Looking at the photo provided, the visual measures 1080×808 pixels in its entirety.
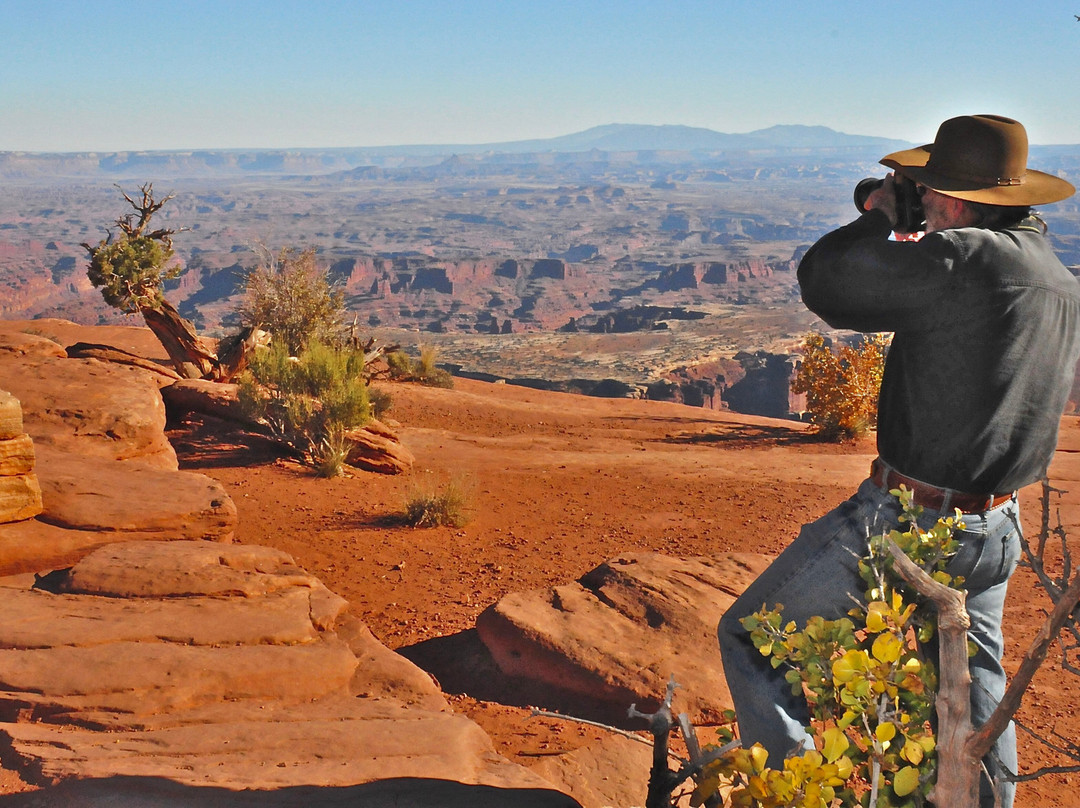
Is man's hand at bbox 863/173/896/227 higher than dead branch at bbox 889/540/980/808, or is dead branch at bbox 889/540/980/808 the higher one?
man's hand at bbox 863/173/896/227

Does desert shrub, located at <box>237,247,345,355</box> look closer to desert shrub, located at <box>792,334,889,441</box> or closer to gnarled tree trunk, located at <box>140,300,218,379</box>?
gnarled tree trunk, located at <box>140,300,218,379</box>

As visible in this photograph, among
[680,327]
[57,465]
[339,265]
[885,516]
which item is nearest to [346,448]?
[57,465]

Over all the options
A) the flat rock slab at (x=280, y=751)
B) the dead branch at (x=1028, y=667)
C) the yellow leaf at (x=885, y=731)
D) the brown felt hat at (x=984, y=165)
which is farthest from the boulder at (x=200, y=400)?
the dead branch at (x=1028, y=667)

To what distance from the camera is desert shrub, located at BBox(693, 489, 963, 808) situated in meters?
1.57

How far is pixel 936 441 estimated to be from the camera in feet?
7.41

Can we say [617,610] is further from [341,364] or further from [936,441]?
[341,364]

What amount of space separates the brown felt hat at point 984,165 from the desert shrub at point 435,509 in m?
4.94

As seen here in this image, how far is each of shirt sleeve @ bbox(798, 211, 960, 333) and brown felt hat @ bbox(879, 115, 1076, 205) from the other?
16 cm

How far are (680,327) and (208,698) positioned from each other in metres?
64.1

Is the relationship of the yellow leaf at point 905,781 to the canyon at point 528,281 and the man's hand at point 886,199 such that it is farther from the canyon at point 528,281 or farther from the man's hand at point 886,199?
the canyon at point 528,281

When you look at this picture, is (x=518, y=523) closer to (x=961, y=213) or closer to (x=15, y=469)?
(x=15, y=469)

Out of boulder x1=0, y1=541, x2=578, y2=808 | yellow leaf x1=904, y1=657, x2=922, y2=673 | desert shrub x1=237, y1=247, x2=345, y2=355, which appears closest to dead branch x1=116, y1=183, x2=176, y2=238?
desert shrub x1=237, y1=247, x2=345, y2=355

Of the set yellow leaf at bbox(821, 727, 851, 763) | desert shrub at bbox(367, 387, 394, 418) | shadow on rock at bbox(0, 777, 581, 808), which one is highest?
yellow leaf at bbox(821, 727, 851, 763)

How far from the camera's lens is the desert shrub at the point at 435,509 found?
6711mm
